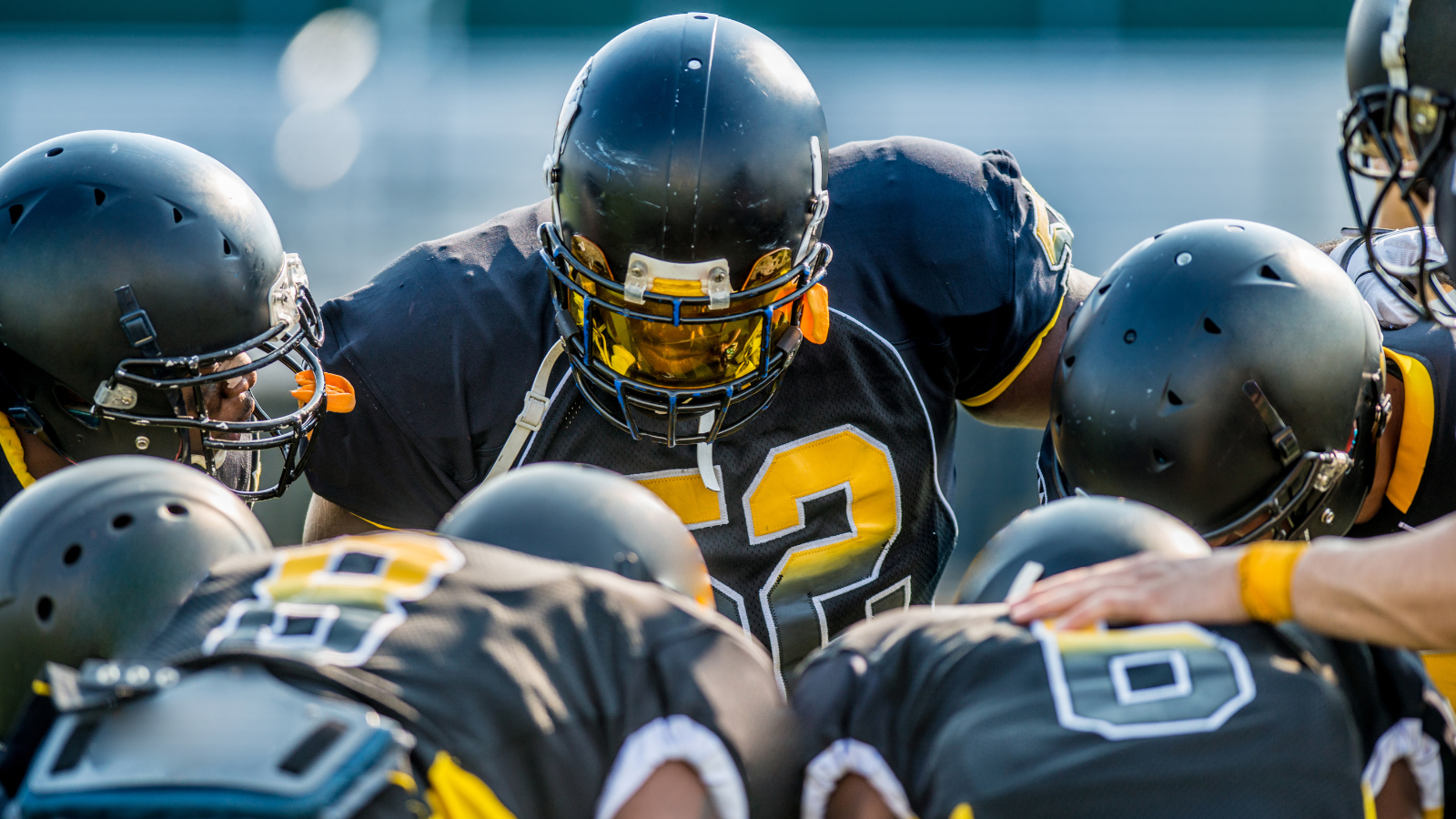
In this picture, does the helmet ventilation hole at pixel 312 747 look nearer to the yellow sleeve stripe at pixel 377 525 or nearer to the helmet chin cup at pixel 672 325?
the helmet chin cup at pixel 672 325

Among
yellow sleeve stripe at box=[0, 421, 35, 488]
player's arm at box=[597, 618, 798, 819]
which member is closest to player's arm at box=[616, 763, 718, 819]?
player's arm at box=[597, 618, 798, 819]

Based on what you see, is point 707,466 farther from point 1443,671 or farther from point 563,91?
point 563,91

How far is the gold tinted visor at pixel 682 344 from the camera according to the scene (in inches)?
99.9

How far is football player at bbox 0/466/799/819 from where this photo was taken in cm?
130

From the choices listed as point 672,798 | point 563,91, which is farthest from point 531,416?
point 563,91

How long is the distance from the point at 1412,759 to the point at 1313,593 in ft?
0.79

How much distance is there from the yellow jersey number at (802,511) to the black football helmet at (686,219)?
0.67 feet

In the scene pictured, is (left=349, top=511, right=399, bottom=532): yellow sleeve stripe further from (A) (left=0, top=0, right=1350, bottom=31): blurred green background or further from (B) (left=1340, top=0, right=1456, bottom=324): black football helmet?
(A) (left=0, top=0, right=1350, bottom=31): blurred green background

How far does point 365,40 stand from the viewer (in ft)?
30.9

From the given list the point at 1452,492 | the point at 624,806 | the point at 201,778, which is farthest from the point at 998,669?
the point at 1452,492

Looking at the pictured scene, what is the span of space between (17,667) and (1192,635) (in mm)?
1645

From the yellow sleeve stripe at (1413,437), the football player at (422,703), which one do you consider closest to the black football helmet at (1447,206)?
the yellow sleeve stripe at (1413,437)

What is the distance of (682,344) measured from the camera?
2555 mm

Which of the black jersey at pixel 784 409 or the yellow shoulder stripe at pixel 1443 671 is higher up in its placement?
the black jersey at pixel 784 409
